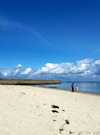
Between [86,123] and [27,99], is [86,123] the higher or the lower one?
the lower one

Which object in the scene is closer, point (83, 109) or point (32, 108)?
point (32, 108)

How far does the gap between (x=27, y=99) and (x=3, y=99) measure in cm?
178

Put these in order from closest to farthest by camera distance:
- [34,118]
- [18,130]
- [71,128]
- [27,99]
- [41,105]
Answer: [18,130]
[71,128]
[34,118]
[41,105]
[27,99]

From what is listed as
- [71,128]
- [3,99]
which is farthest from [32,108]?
[71,128]

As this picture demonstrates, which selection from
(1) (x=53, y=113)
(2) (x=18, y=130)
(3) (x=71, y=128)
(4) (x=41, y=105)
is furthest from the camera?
(4) (x=41, y=105)

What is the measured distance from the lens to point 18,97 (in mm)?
19422

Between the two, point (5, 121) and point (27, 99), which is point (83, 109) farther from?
point (5, 121)

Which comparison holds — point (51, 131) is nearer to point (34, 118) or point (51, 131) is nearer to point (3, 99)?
point (34, 118)

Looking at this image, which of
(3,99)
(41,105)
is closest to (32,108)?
(41,105)

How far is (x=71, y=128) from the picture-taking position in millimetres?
13328

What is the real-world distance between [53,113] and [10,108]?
96.3 inches

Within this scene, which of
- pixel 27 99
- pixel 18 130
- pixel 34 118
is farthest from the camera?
pixel 27 99

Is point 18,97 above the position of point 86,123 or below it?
above

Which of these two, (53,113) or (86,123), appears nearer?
(86,123)
